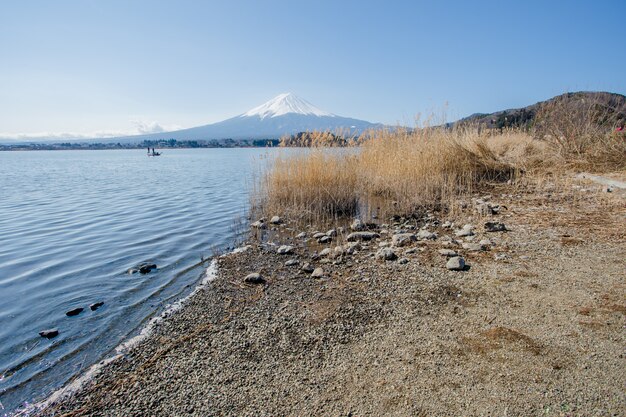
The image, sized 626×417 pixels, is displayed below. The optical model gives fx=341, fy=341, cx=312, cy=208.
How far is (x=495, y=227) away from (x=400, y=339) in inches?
152

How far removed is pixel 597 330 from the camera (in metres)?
2.72

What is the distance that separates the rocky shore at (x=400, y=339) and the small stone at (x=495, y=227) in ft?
1.49

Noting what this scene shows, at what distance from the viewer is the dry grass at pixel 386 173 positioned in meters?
8.68

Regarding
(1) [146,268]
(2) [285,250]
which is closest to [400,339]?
(2) [285,250]

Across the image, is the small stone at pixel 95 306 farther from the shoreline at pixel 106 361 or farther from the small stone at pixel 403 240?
the small stone at pixel 403 240

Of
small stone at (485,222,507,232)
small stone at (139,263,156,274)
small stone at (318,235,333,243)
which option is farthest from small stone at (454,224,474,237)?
small stone at (139,263,156,274)

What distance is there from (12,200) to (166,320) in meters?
14.4

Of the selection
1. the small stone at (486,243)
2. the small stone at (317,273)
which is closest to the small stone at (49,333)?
the small stone at (317,273)

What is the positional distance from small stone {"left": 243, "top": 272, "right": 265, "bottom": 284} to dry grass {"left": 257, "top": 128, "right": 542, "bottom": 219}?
356 centimetres

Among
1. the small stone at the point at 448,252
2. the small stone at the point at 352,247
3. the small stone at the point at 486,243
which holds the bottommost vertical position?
the small stone at the point at 352,247

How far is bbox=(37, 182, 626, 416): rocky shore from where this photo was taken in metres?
2.22

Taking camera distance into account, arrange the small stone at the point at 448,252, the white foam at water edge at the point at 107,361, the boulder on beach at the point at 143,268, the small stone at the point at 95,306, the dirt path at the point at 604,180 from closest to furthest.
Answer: the white foam at water edge at the point at 107,361 → the small stone at the point at 95,306 → the small stone at the point at 448,252 → the boulder on beach at the point at 143,268 → the dirt path at the point at 604,180

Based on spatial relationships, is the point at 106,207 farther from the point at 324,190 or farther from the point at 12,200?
the point at 324,190

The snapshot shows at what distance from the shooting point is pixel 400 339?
2881mm
